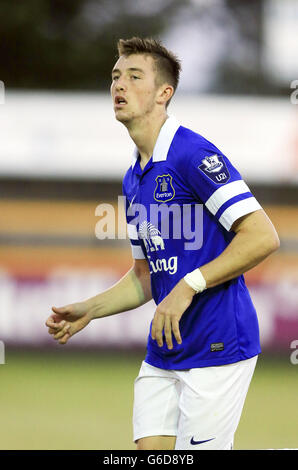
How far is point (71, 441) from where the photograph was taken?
6766 mm

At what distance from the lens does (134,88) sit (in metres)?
3.85

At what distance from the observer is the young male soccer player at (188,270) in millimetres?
3404

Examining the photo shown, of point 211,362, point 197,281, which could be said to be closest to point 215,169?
point 197,281

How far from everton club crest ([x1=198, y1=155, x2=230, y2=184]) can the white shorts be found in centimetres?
83

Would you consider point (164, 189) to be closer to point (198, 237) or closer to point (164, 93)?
point (198, 237)

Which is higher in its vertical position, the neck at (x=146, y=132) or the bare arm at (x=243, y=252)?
the neck at (x=146, y=132)

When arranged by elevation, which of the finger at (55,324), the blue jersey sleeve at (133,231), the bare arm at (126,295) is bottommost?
the finger at (55,324)

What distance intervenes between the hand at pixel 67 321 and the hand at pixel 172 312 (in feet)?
2.12

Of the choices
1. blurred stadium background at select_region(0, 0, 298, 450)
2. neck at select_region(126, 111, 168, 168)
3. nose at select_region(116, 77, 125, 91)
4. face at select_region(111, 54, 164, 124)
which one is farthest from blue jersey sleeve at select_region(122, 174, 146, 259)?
blurred stadium background at select_region(0, 0, 298, 450)

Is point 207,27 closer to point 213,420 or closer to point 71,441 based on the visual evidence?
point 71,441

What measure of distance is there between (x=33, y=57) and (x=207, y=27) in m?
3.41

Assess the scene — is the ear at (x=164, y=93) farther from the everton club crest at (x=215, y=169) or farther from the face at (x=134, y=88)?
the everton club crest at (x=215, y=169)

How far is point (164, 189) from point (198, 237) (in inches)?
10.6

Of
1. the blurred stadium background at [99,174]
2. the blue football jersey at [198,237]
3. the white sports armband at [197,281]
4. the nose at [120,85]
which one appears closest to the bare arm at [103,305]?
the blue football jersey at [198,237]
